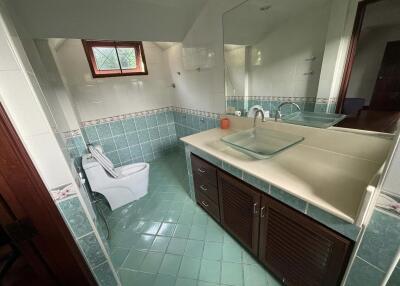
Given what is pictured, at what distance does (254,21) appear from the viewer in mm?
1472

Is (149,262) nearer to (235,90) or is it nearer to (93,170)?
(93,170)

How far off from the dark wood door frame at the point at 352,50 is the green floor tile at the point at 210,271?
143 centimetres

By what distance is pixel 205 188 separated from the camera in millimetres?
1602

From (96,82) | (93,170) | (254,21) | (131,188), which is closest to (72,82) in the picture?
(96,82)

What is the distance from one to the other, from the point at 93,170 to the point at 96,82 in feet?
4.23

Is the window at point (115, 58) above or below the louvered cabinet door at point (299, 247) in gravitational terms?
above

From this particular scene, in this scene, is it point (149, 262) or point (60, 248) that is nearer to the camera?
point (60, 248)

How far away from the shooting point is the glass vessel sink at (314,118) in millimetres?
1139

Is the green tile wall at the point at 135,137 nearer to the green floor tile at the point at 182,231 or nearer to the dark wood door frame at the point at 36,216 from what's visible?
the green floor tile at the point at 182,231

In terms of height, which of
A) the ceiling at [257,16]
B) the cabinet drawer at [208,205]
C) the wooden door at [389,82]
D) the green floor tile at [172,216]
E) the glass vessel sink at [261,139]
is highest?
the ceiling at [257,16]

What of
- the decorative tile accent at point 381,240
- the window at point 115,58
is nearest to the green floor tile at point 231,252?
the decorative tile accent at point 381,240

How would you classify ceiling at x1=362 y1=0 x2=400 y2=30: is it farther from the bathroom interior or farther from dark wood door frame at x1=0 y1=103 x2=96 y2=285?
dark wood door frame at x1=0 y1=103 x2=96 y2=285

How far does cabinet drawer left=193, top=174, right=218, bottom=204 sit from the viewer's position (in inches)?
58.6

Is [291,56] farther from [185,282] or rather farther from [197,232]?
[185,282]
